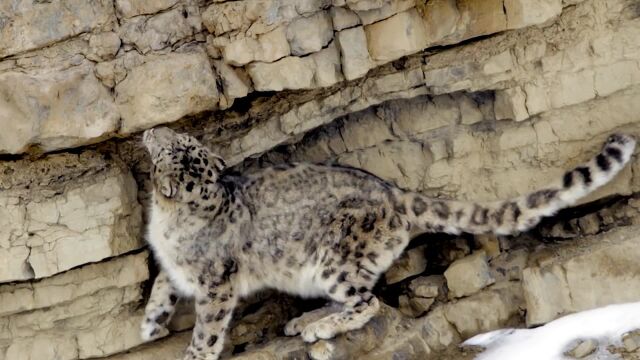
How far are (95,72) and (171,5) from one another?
36.3 inches

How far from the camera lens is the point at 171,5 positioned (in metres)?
8.13

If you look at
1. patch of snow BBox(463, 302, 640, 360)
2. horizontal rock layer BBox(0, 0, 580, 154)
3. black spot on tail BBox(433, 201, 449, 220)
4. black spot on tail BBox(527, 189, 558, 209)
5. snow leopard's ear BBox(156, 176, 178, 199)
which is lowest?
patch of snow BBox(463, 302, 640, 360)

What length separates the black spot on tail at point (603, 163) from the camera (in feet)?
26.6

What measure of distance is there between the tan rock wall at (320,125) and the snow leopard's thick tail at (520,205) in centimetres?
31

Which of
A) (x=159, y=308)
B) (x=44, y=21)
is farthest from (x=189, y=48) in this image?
(x=159, y=308)

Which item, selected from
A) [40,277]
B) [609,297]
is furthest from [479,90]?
[40,277]

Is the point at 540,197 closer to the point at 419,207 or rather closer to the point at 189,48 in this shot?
the point at 419,207

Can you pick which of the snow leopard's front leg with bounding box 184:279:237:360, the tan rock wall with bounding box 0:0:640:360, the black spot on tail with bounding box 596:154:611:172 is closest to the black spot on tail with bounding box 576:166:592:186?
the black spot on tail with bounding box 596:154:611:172

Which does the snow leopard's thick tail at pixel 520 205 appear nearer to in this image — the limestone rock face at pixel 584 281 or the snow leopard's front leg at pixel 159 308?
the limestone rock face at pixel 584 281

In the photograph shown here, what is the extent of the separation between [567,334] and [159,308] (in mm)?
3801

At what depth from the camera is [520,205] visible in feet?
27.5

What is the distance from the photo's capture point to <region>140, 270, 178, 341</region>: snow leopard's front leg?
8.56m

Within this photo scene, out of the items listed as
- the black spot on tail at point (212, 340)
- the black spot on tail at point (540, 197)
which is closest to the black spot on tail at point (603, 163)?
the black spot on tail at point (540, 197)

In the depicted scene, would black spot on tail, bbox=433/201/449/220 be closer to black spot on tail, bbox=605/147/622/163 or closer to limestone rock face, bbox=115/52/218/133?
black spot on tail, bbox=605/147/622/163
